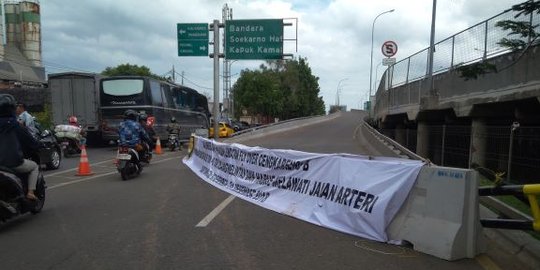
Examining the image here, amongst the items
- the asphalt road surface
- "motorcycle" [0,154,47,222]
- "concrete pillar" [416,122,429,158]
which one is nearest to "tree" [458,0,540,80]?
the asphalt road surface

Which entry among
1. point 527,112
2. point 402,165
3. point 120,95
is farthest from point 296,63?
point 402,165

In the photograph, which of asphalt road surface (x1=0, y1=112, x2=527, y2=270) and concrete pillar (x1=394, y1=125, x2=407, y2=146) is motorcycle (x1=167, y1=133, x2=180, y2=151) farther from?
asphalt road surface (x1=0, y1=112, x2=527, y2=270)

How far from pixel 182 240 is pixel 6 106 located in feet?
11.2

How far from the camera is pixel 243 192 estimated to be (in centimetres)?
1116

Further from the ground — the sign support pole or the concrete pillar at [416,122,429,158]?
the sign support pole

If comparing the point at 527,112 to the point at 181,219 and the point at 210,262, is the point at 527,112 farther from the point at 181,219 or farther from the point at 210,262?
the point at 210,262

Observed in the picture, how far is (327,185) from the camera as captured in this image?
8633 millimetres

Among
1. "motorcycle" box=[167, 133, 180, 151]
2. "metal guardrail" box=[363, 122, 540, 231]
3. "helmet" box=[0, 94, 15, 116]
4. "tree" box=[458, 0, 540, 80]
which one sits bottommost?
"motorcycle" box=[167, 133, 180, 151]

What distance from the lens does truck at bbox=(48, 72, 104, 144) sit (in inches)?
984

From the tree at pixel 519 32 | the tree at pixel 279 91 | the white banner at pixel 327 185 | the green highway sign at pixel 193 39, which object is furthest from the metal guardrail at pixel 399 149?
the tree at pixel 279 91

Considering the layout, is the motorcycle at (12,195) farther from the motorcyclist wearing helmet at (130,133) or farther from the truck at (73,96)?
the truck at (73,96)

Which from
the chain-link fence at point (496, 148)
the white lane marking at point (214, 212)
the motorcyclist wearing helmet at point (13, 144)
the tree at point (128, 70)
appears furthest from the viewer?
the tree at point (128, 70)

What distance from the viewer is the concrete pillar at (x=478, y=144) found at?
1465 cm

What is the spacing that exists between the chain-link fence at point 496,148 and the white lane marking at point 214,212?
6.46 m
